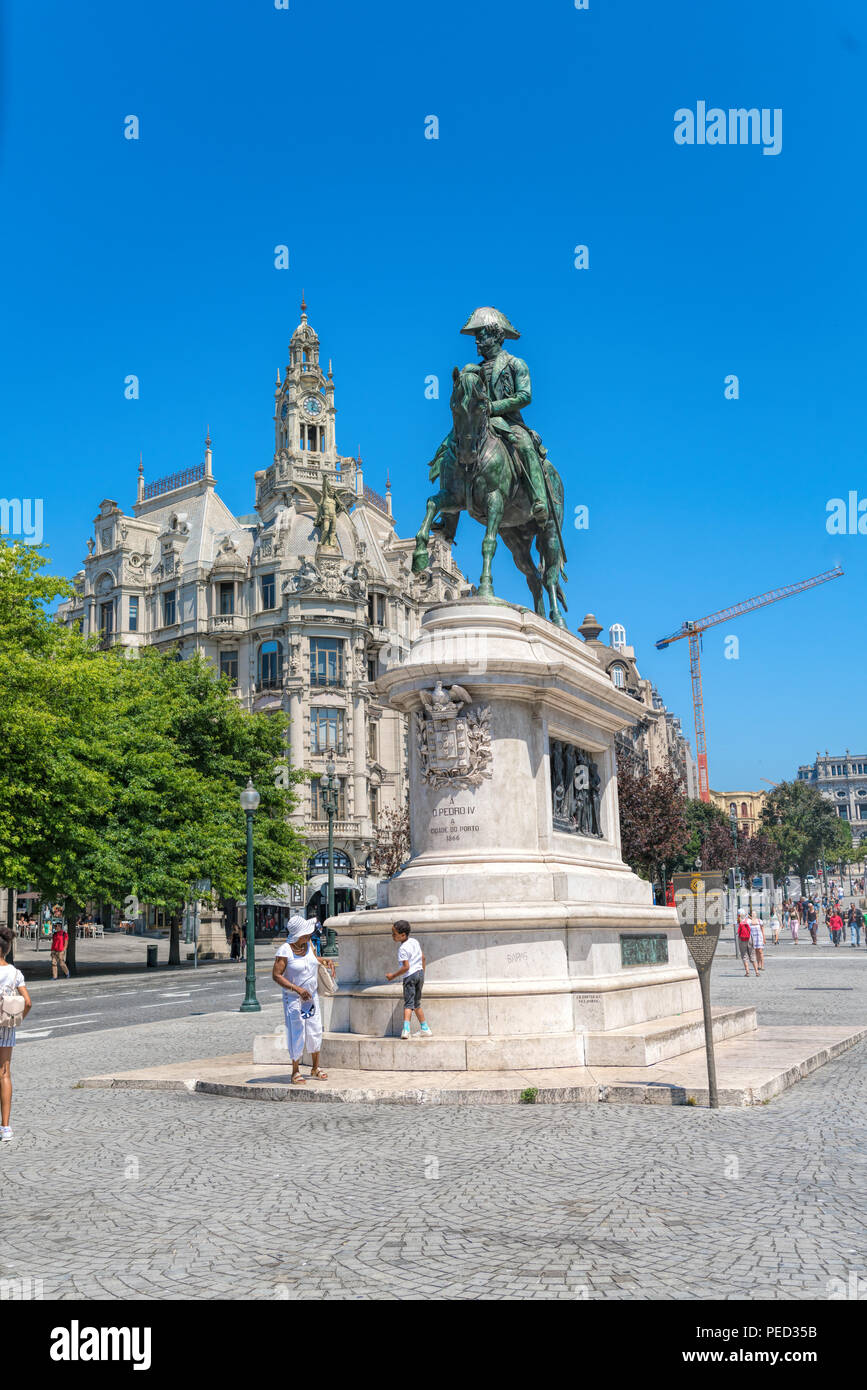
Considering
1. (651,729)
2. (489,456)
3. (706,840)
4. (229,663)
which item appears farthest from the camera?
(651,729)

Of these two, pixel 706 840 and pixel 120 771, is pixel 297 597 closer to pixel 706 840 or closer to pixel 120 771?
pixel 120 771

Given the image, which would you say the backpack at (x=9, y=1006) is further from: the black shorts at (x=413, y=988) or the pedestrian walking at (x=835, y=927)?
the pedestrian walking at (x=835, y=927)

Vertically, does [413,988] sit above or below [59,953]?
above

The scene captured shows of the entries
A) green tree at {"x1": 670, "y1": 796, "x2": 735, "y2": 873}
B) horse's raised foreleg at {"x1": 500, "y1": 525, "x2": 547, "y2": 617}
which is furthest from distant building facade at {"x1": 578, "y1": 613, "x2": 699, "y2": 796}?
horse's raised foreleg at {"x1": 500, "y1": 525, "x2": 547, "y2": 617}

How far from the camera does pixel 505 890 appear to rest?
12719 mm

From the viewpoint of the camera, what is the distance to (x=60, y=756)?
34.3m

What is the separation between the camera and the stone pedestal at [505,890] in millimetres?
11945

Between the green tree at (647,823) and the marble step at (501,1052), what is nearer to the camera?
the marble step at (501,1052)

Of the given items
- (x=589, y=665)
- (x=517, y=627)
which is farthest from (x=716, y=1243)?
(x=589, y=665)

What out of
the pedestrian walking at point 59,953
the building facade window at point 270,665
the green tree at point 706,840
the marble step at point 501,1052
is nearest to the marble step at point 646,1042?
the marble step at point 501,1052

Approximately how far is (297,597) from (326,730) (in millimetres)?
7841

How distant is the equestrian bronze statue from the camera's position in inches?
599

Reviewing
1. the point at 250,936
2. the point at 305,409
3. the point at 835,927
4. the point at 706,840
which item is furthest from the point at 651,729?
the point at 250,936

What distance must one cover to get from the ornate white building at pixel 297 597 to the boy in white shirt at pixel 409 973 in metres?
53.7
